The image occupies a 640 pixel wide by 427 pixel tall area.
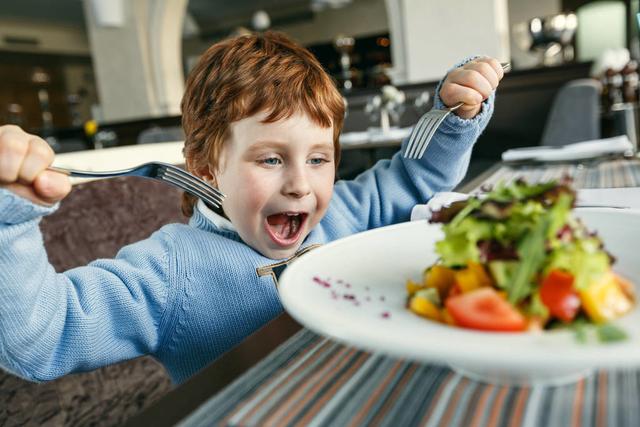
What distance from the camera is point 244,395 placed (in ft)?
1.27

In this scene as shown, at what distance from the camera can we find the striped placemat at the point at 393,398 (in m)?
0.33

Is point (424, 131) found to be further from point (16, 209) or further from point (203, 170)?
point (16, 209)

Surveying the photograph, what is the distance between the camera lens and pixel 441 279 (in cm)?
41

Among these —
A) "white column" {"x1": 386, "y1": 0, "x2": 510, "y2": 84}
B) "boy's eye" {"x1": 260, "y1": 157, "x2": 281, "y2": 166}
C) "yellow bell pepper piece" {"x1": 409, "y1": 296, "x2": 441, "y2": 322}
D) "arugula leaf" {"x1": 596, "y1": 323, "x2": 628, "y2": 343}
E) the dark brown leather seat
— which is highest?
"white column" {"x1": 386, "y1": 0, "x2": 510, "y2": 84}

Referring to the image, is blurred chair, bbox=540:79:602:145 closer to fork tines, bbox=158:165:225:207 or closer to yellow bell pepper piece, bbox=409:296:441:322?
fork tines, bbox=158:165:225:207

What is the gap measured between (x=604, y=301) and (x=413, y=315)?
119mm

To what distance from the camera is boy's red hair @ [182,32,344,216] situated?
0.83 meters

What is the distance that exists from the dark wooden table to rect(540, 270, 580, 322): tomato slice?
0.75 feet

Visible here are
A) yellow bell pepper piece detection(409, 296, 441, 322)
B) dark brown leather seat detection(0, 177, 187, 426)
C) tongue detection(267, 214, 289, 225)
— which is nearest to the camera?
yellow bell pepper piece detection(409, 296, 441, 322)

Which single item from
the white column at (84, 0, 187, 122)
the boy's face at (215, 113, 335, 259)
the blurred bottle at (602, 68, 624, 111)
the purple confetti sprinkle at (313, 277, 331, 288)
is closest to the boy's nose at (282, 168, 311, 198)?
the boy's face at (215, 113, 335, 259)

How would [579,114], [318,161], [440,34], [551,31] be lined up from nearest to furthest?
[318,161] → [579,114] → [551,31] → [440,34]

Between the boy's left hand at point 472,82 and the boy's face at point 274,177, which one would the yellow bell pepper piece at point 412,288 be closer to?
the boy's face at point 274,177

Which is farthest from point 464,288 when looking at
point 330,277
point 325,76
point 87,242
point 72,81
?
point 72,81

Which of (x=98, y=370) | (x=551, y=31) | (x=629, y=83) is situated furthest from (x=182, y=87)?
(x=98, y=370)
